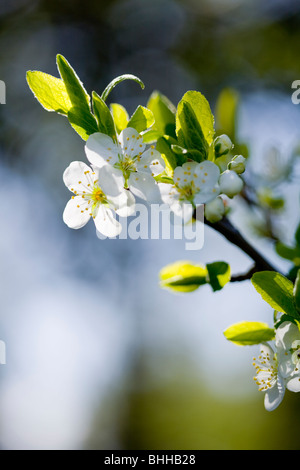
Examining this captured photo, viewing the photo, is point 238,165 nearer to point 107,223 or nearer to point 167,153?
point 167,153

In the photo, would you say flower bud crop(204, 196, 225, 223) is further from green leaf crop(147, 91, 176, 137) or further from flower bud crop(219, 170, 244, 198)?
green leaf crop(147, 91, 176, 137)

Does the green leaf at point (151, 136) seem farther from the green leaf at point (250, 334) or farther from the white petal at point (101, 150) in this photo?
the green leaf at point (250, 334)

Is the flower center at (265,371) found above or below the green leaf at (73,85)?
below

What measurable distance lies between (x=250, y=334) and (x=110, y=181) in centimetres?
34

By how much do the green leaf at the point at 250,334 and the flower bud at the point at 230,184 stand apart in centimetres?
23

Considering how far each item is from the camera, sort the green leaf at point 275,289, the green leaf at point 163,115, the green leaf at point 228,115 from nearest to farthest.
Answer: the green leaf at point 275,289 < the green leaf at point 163,115 < the green leaf at point 228,115

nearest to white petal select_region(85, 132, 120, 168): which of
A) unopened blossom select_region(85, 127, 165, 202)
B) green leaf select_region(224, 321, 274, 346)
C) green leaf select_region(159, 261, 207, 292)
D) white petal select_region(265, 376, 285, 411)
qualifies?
unopened blossom select_region(85, 127, 165, 202)

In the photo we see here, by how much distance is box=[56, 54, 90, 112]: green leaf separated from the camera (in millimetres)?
727

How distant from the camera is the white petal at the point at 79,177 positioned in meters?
0.83

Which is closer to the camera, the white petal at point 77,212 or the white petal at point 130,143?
the white petal at point 130,143

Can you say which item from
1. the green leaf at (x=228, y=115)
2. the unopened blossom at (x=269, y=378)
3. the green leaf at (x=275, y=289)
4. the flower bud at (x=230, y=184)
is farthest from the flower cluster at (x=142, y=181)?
the green leaf at (x=228, y=115)

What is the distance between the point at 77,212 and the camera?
867 millimetres
